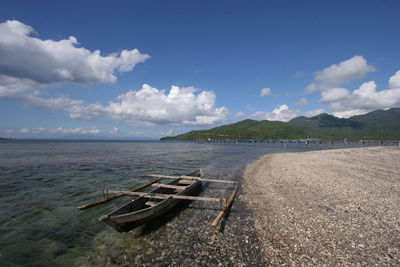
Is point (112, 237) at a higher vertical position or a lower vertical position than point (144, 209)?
lower

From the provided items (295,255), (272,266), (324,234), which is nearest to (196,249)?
(272,266)

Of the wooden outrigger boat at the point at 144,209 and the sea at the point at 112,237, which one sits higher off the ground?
the wooden outrigger boat at the point at 144,209

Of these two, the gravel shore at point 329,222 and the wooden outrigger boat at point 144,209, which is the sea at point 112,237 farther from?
the gravel shore at point 329,222

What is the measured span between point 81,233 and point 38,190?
456 inches

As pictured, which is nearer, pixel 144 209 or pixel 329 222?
pixel 144 209

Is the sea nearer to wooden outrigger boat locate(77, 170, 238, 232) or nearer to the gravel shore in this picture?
wooden outrigger boat locate(77, 170, 238, 232)

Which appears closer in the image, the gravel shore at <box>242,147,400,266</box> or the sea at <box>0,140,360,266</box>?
the gravel shore at <box>242,147,400,266</box>

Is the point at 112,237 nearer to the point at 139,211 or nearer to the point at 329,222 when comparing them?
the point at 139,211

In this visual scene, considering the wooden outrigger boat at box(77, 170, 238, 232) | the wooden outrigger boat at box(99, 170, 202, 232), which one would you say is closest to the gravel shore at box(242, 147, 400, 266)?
the wooden outrigger boat at box(77, 170, 238, 232)

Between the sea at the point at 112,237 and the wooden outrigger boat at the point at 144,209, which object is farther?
the wooden outrigger boat at the point at 144,209

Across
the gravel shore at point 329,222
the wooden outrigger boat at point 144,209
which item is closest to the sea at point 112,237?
the wooden outrigger boat at point 144,209

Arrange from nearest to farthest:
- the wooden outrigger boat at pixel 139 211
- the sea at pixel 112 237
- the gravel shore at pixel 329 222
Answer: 1. the gravel shore at pixel 329 222
2. the sea at pixel 112 237
3. the wooden outrigger boat at pixel 139 211

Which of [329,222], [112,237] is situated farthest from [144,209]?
[329,222]

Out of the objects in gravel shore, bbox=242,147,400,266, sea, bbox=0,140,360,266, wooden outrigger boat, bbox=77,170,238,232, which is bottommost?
sea, bbox=0,140,360,266
